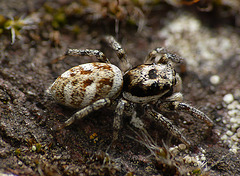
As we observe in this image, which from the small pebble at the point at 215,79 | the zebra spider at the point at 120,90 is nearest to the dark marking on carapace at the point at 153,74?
the zebra spider at the point at 120,90

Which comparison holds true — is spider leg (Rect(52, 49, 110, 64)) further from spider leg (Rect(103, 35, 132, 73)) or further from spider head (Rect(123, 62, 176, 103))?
spider head (Rect(123, 62, 176, 103))

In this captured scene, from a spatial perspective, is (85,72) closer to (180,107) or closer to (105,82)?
(105,82)

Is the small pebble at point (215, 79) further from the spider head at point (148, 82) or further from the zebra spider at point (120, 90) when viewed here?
the spider head at point (148, 82)

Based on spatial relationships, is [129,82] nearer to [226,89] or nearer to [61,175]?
[61,175]

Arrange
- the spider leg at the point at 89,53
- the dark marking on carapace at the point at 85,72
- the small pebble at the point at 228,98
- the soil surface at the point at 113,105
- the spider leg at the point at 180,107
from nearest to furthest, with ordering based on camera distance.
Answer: the soil surface at the point at 113,105, the dark marking on carapace at the point at 85,72, the spider leg at the point at 180,107, the spider leg at the point at 89,53, the small pebble at the point at 228,98

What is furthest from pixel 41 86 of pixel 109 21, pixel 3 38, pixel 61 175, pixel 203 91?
pixel 203 91
